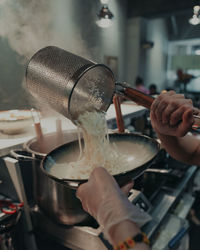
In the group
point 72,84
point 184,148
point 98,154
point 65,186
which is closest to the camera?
point 72,84

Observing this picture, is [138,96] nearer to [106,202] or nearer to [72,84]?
[72,84]

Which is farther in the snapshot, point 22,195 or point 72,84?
point 22,195

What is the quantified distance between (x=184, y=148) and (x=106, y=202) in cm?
86

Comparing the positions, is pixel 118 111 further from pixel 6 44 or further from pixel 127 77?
pixel 127 77

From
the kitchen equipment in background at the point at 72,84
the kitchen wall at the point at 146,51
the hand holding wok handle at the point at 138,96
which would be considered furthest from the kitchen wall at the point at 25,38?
the kitchen wall at the point at 146,51

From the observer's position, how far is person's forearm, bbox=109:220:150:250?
580 mm

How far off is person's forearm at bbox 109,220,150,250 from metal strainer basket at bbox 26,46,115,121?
0.51 meters

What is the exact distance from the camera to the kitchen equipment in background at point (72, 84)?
0.86 metres

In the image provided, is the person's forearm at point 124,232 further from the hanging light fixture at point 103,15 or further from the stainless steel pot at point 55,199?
the hanging light fixture at point 103,15

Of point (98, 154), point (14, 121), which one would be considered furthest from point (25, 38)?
point (98, 154)

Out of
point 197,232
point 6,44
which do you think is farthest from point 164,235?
point 6,44

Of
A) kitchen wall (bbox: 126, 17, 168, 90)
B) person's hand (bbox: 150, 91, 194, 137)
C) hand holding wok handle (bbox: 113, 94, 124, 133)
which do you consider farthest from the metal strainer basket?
A: kitchen wall (bbox: 126, 17, 168, 90)

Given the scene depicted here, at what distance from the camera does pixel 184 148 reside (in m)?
1.33

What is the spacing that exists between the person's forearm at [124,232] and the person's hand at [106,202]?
0.04 feet
